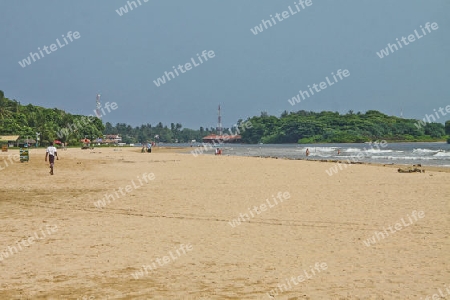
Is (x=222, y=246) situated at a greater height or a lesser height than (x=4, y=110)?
lesser

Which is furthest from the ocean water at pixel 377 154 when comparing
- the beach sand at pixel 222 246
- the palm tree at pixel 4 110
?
the palm tree at pixel 4 110

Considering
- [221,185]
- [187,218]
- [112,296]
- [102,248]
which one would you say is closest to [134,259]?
[102,248]

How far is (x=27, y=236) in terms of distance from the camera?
9031 millimetres

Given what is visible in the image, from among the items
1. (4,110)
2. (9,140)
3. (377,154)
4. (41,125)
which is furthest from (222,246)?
(4,110)

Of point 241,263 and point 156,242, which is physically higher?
point 156,242

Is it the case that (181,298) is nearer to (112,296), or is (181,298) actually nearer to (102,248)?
(112,296)

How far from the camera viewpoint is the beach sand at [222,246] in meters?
6.05

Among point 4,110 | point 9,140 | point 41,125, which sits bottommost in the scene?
point 9,140

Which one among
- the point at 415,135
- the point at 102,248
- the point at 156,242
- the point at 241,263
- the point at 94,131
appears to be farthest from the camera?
the point at 415,135

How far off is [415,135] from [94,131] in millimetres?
143028

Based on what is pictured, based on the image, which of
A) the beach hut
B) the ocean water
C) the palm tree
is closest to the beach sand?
the ocean water

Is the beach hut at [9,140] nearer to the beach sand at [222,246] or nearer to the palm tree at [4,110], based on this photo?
the palm tree at [4,110]

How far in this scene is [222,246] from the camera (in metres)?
8.38

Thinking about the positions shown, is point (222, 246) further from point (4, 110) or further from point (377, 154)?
point (4, 110)
